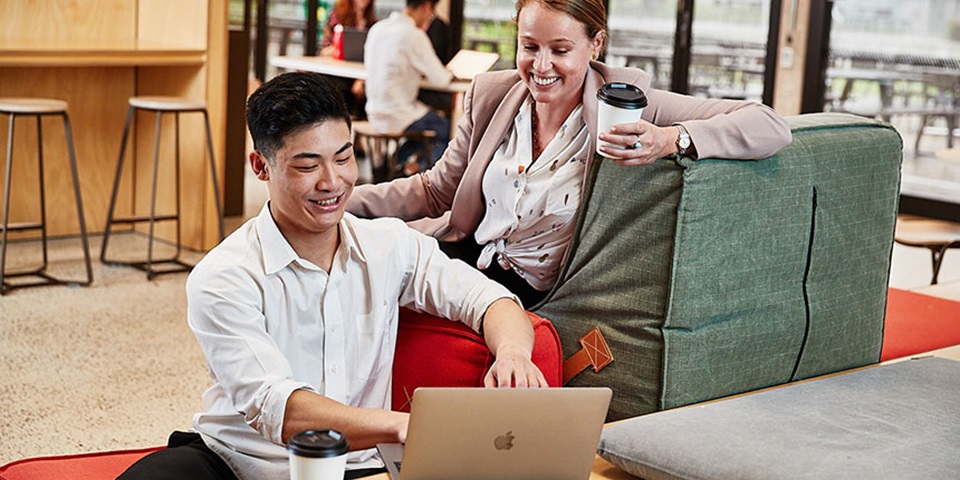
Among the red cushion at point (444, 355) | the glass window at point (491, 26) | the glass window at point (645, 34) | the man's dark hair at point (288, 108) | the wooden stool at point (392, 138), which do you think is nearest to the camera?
the man's dark hair at point (288, 108)

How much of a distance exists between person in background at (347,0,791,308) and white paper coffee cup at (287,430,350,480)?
1039 millimetres

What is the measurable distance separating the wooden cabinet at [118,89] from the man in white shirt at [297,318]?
3439 millimetres

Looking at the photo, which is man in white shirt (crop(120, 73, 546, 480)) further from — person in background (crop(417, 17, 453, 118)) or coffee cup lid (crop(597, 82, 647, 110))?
person in background (crop(417, 17, 453, 118))

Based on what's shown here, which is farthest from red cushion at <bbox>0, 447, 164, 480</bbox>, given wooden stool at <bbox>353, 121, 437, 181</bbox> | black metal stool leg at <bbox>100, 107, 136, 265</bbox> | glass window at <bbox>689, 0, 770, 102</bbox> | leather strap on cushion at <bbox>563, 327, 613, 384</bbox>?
glass window at <bbox>689, 0, 770, 102</bbox>

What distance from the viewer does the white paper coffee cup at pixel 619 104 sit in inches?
82.4

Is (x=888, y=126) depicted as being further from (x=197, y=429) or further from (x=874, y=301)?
(x=197, y=429)

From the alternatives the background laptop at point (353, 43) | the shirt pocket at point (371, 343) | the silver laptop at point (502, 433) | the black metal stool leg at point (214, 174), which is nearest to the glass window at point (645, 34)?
the background laptop at point (353, 43)

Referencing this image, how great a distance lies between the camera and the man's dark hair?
1.97 m

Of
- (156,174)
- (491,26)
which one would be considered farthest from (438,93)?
(156,174)

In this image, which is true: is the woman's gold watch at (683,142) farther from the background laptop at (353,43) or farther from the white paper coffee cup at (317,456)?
the background laptop at (353,43)

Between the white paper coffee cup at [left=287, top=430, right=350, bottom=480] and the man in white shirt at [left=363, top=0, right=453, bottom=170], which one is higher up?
the man in white shirt at [left=363, top=0, right=453, bottom=170]

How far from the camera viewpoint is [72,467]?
2219 mm

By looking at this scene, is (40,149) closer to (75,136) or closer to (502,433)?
(75,136)

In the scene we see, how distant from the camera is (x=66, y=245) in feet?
18.2
